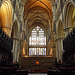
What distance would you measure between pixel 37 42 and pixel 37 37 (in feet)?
5.23

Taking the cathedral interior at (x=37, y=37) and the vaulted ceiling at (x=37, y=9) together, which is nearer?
the cathedral interior at (x=37, y=37)

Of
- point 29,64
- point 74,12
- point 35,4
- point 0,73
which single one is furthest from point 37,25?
point 0,73

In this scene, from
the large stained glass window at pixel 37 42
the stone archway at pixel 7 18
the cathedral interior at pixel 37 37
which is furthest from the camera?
the large stained glass window at pixel 37 42

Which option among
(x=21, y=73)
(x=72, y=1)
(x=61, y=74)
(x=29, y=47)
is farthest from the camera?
(x=29, y=47)

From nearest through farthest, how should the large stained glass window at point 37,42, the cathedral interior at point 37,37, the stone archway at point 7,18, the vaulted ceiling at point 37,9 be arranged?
the cathedral interior at point 37,37
the stone archway at point 7,18
the vaulted ceiling at point 37,9
the large stained glass window at point 37,42

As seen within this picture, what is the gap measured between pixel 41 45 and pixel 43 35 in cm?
313

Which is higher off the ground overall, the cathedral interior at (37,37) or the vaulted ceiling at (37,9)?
the vaulted ceiling at (37,9)

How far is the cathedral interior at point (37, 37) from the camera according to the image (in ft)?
36.0

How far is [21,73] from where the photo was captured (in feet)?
27.9

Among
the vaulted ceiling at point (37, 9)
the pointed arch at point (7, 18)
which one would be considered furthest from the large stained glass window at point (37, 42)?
the pointed arch at point (7, 18)

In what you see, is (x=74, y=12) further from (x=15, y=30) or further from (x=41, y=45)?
(x=41, y=45)

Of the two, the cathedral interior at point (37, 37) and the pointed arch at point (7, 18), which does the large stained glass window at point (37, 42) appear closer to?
the cathedral interior at point (37, 37)

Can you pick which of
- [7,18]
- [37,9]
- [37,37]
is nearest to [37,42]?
[37,37]

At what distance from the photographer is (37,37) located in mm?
36031
